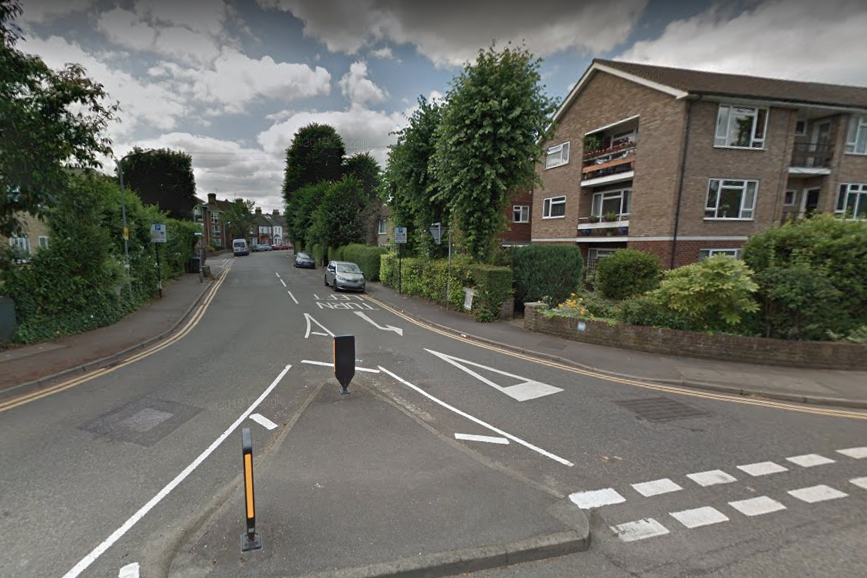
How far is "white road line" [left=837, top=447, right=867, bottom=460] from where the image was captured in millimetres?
4514

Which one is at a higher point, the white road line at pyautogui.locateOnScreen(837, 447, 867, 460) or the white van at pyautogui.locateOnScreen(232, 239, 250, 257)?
the white van at pyautogui.locateOnScreen(232, 239, 250, 257)

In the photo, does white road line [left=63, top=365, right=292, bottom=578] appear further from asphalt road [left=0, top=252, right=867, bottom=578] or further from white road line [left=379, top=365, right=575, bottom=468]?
white road line [left=379, top=365, right=575, bottom=468]

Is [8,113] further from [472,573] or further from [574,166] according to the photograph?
[574,166]

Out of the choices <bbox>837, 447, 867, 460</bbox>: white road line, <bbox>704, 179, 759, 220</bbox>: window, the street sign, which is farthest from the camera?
<bbox>704, 179, 759, 220</bbox>: window

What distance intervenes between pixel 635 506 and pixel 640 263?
10.2 m

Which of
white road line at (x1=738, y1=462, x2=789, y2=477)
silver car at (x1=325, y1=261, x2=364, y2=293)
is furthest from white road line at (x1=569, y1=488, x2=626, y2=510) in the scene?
silver car at (x1=325, y1=261, x2=364, y2=293)

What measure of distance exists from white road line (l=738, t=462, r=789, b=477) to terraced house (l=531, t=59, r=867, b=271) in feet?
46.8

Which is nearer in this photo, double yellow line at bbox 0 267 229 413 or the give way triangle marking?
double yellow line at bbox 0 267 229 413

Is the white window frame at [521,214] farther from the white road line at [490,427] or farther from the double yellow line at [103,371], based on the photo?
the white road line at [490,427]

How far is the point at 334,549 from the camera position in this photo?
2.84m

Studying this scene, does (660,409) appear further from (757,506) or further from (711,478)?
(757,506)

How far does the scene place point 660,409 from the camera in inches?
230

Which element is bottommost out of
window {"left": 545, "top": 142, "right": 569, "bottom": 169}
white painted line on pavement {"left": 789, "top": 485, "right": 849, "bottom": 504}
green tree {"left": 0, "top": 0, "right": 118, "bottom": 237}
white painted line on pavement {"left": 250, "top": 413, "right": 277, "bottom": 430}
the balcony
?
white painted line on pavement {"left": 250, "top": 413, "right": 277, "bottom": 430}

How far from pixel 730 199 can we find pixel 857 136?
23.8 ft
